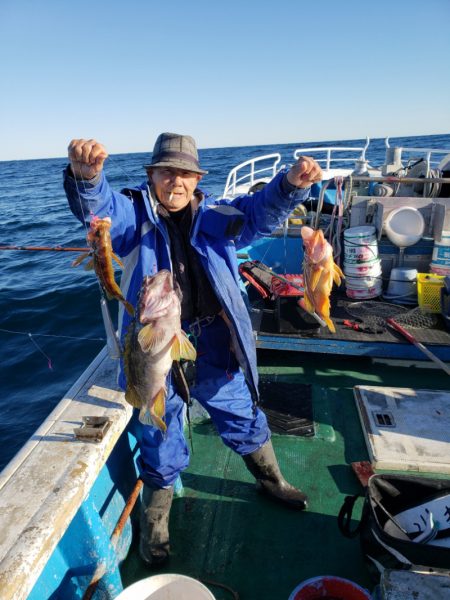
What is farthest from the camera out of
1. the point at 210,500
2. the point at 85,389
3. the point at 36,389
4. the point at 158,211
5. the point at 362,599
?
the point at 36,389

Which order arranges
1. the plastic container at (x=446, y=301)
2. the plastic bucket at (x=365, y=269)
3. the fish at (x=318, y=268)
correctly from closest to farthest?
the fish at (x=318, y=268), the plastic container at (x=446, y=301), the plastic bucket at (x=365, y=269)

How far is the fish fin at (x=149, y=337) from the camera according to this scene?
6.97 feet

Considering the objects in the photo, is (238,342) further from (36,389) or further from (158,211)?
(36,389)

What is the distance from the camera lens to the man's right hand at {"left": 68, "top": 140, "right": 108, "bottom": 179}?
1.94 metres

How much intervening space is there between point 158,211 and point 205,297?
0.65 meters

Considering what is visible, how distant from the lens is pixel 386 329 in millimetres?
5152

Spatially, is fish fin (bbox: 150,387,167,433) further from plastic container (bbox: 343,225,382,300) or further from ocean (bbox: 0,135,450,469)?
plastic container (bbox: 343,225,382,300)

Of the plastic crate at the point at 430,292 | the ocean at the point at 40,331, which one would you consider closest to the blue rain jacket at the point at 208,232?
the ocean at the point at 40,331

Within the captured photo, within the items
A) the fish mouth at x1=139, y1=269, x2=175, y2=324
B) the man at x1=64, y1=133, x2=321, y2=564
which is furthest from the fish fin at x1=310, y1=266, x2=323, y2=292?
the fish mouth at x1=139, y1=269, x2=175, y2=324

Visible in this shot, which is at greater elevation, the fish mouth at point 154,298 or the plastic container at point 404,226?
the fish mouth at point 154,298

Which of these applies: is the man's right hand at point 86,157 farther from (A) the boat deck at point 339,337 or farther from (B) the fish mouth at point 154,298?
(A) the boat deck at point 339,337

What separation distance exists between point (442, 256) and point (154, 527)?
5.27m

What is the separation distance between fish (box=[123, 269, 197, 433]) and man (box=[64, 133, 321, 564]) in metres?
0.38

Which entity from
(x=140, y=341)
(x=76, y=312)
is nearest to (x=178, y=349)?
(x=140, y=341)
